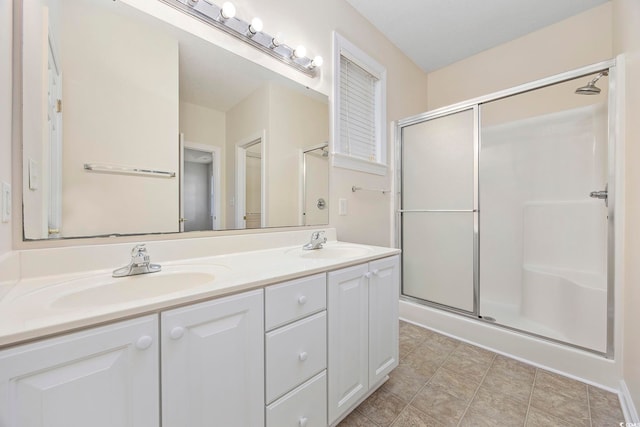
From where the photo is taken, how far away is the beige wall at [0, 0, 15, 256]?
704 mm

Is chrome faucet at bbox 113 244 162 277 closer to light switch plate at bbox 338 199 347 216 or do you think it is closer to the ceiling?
light switch plate at bbox 338 199 347 216

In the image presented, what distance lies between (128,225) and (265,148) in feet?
2.52

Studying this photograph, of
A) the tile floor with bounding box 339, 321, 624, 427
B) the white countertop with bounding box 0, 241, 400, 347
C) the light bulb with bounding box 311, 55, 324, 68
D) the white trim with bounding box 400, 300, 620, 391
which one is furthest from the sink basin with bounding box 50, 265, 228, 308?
the white trim with bounding box 400, 300, 620, 391

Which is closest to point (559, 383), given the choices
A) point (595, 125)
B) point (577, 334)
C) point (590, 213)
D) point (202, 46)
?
point (577, 334)

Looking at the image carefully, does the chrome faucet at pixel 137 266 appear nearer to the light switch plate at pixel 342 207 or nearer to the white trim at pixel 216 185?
the white trim at pixel 216 185

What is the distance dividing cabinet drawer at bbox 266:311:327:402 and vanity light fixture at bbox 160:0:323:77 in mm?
1454

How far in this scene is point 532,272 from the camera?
2180 mm

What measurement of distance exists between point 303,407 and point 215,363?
1.50 ft

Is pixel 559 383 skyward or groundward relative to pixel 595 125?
groundward

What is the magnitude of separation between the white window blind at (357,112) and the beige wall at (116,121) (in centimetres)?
121

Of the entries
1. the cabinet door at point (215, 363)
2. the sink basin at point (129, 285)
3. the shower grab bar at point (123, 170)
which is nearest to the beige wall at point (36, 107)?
the shower grab bar at point (123, 170)

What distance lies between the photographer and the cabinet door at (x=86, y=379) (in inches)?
18.5

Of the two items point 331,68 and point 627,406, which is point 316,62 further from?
point 627,406

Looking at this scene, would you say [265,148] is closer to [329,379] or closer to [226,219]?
[226,219]
